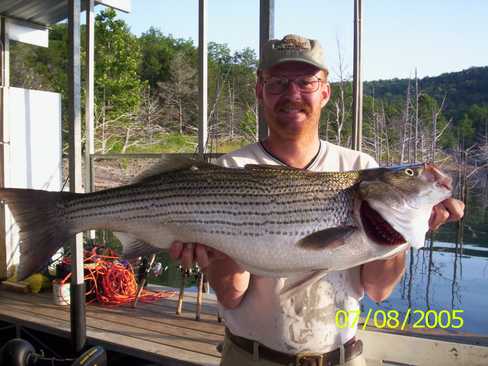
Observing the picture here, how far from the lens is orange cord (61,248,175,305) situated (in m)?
7.12

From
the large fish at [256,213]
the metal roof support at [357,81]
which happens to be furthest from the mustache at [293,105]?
the metal roof support at [357,81]

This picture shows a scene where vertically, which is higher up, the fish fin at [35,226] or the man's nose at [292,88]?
the man's nose at [292,88]

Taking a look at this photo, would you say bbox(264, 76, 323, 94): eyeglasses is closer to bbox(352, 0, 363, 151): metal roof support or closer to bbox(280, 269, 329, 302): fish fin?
bbox(280, 269, 329, 302): fish fin

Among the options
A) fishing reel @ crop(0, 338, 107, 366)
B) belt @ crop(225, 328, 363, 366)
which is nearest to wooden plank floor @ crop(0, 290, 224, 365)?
fishing reel @ crop(0, 338, 107, 366)

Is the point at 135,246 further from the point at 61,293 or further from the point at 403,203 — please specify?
the point at 61,293

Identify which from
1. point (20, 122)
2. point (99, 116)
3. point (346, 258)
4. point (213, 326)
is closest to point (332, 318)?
point (346, 258)

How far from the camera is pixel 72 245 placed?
5762 mm

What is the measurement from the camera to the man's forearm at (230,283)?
10.1 ft

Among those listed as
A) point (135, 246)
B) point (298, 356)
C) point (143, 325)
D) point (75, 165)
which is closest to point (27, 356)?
point (143, 325)

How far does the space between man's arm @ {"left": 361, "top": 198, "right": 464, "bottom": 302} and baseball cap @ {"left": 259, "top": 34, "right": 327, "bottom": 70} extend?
1.31 meters

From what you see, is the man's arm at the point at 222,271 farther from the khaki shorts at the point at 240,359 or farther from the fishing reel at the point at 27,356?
the fishing reel at the point at 27,356

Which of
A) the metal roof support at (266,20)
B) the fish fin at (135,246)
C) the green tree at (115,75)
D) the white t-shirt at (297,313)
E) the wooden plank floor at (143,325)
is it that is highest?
the green tree at (115,75)

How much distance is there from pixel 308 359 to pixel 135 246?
140cm

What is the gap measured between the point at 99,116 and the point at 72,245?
38.5 m
